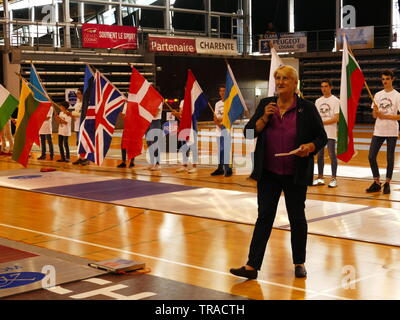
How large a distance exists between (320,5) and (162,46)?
8036mm

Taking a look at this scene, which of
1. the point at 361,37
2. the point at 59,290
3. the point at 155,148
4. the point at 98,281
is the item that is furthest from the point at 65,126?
the point at 361,37

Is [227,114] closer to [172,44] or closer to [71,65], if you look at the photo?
[71,65]

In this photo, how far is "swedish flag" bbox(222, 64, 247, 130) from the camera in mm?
11109

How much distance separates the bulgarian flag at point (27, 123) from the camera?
12070 mm

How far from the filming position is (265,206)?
5.16 meters

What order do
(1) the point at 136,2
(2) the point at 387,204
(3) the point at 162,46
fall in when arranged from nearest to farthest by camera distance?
(2) the point at 387,204 < (3) the point at 162,46 < (1) the point at 136,2

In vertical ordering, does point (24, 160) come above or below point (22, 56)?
below

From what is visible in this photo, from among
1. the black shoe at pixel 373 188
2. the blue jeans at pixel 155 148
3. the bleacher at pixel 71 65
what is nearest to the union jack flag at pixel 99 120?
the blue jeans at pixel 155 148

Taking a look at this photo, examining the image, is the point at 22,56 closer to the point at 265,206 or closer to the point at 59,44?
the point at 59,44

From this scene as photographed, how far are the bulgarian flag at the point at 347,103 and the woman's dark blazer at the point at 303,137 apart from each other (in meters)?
3.80

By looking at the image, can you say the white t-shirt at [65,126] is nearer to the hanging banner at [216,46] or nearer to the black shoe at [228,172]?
the black shoe at [228,172]

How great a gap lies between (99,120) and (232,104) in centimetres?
238

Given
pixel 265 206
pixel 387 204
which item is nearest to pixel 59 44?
pixel 387 204

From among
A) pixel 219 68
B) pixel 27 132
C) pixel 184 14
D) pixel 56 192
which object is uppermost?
pixel 184 14
